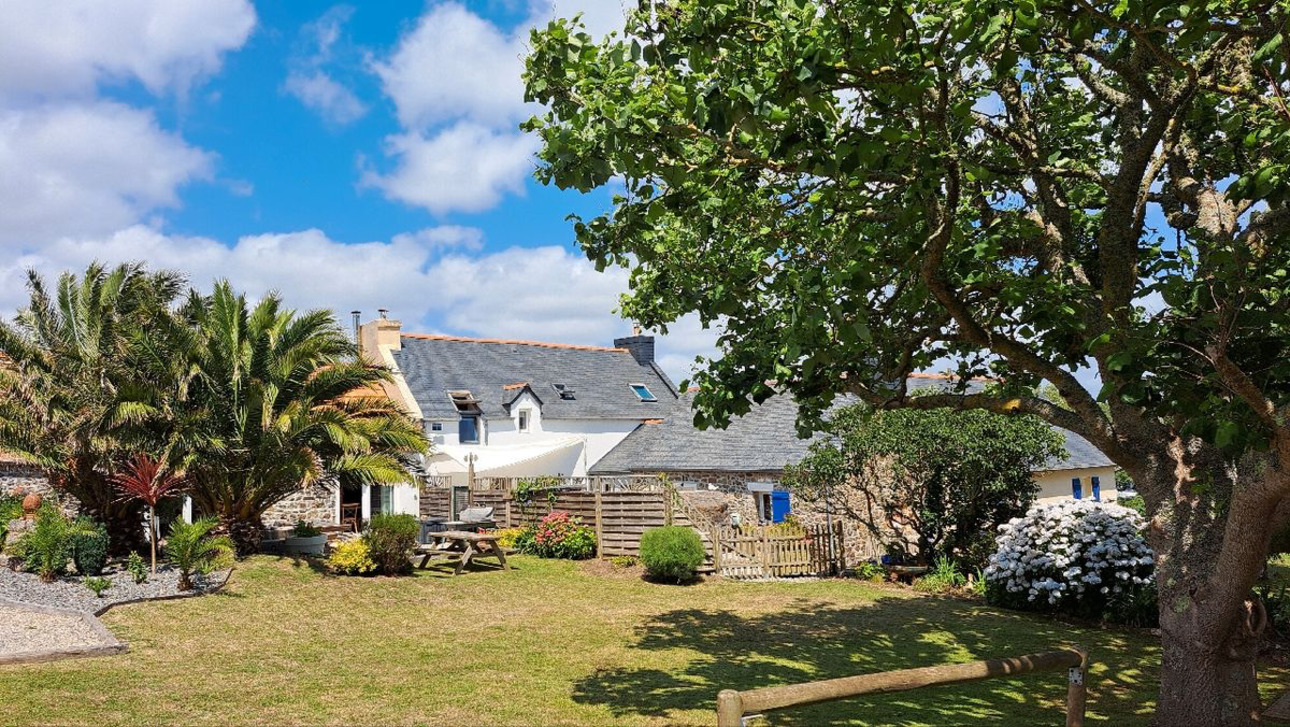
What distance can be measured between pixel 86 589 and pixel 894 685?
14.1m

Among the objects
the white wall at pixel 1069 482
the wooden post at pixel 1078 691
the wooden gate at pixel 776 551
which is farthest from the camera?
the white wall at pixel 1069 482

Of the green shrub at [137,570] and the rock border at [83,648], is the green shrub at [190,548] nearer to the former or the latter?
the rock border at [83,648]

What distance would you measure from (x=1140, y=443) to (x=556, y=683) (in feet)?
21.8

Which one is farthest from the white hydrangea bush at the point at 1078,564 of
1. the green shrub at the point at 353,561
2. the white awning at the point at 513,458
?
the white awning at the point at 513,458

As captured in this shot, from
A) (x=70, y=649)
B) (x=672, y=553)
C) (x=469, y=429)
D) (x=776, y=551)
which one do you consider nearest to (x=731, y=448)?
(x=776, y=551)

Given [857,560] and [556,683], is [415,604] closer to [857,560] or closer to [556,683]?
[556,683]

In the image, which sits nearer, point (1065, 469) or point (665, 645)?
point (665, 645)

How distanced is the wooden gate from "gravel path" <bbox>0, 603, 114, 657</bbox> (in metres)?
12.9

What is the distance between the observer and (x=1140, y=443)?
28.3ft

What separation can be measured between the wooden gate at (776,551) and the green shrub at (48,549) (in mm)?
12952

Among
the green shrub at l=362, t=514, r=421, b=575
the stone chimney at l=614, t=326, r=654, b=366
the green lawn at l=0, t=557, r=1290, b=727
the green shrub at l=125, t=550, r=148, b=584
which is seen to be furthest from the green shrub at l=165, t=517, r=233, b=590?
the stone chimney at l=614, t=326, r=654, b=366

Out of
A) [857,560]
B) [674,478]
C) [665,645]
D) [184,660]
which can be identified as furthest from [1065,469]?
[184,660]

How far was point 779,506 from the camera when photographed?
27.8 m

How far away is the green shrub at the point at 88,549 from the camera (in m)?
16.3
